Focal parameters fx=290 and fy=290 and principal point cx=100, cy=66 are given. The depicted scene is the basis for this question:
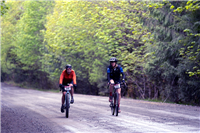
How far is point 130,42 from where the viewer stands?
2417cm

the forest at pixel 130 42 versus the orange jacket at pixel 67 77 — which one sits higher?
the forest at pixel 130 42

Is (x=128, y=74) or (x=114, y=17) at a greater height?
(x=114, y=17)

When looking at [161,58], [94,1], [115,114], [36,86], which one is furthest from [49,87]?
[115,114]

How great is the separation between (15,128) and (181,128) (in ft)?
17.0

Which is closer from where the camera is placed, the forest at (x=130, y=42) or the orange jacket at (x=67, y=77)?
the orange jacket at (x=67, y=77)

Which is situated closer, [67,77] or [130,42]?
[67,77]

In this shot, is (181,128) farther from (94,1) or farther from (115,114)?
(94,1)

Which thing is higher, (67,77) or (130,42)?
(130,42)

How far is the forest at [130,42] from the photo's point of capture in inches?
649

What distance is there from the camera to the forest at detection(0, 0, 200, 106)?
16484mm

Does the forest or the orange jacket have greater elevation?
the forest

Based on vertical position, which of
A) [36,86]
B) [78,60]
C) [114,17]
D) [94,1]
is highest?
[94,1]

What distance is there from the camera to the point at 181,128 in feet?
28.3

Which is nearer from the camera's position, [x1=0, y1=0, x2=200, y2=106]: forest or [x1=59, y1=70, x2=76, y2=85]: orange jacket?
[x1=59, y1=70, x2=76, y2=85]: orange jacket
